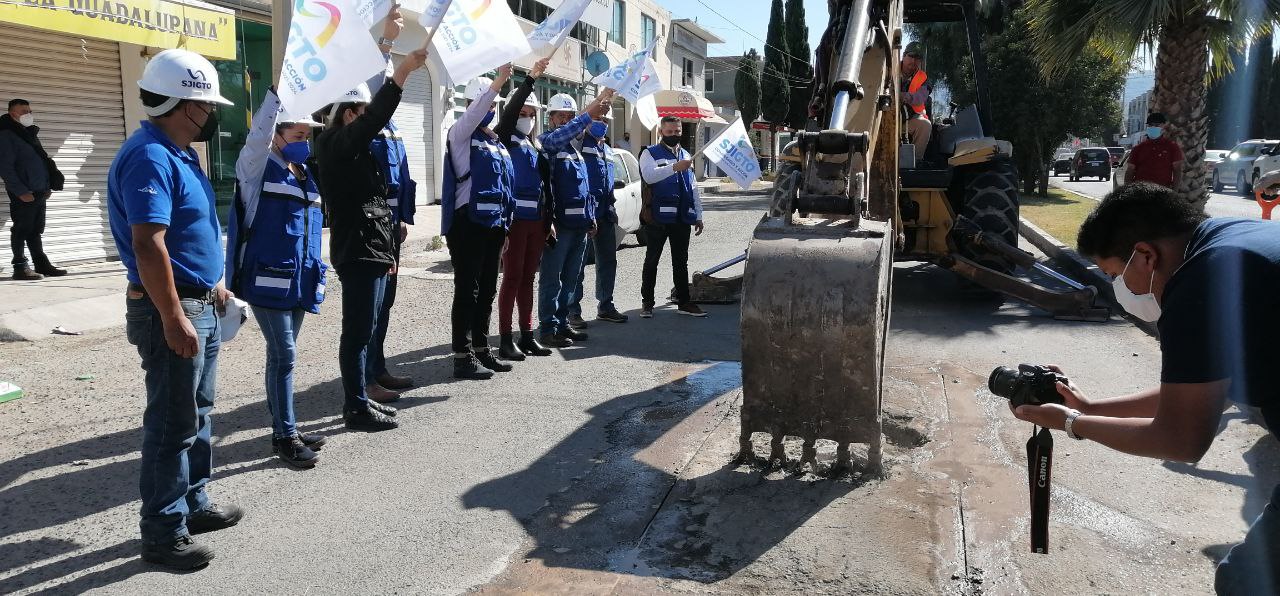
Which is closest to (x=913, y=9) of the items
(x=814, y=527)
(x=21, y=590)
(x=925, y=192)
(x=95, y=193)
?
(x=925, y=192)

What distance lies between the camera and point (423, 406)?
19.2ft

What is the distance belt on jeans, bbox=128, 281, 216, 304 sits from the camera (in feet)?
11.6

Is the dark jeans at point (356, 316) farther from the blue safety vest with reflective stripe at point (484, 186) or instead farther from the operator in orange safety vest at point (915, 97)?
the operator in orange safety vest at point (915, 97)

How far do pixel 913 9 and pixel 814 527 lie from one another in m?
6.44

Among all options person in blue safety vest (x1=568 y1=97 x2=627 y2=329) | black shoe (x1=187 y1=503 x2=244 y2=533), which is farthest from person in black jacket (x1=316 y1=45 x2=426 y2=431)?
person in blue safety vest (x1=568 y1=97 x2=627 y2=329)

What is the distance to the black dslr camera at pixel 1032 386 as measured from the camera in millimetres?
2709

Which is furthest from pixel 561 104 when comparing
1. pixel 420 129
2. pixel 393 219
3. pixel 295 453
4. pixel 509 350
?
pixel 420 129

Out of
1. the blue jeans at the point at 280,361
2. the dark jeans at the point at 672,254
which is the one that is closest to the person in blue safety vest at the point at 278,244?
the blue jeans at the point at 280,361

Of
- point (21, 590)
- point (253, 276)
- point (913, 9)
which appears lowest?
point (21, 590)

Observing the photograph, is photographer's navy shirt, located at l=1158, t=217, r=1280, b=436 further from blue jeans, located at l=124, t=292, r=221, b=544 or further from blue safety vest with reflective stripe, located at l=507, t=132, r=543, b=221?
blue safety vest with reflective stripe, located at l=507, t=132, r=543, b=221

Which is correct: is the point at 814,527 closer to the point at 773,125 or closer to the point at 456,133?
the point at 456,133

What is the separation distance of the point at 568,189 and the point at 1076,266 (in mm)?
6882

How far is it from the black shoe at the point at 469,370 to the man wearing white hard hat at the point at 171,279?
9.06ft

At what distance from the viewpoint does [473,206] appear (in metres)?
6.25
